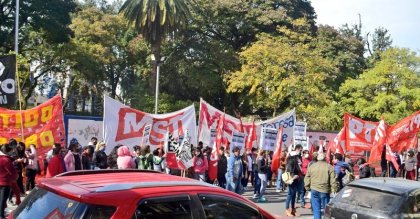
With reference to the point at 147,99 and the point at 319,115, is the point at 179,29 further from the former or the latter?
the point at 319,115

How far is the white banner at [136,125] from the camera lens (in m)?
14.5

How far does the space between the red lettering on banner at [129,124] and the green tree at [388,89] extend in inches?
1028

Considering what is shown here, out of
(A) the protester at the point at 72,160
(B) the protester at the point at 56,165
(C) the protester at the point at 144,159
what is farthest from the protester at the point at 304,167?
(B) the protester at the point at 56,165

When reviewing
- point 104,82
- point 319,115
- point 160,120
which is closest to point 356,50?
point 319,115

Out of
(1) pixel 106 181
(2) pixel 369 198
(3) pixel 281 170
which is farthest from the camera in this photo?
(3) pixel 281 170

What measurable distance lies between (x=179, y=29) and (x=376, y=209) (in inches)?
1189

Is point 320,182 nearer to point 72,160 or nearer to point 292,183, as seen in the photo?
point 292,183

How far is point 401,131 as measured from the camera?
1716cm

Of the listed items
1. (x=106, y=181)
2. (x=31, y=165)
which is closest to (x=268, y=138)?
(x=31, y=165)

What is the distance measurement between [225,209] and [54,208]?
1.50 meters

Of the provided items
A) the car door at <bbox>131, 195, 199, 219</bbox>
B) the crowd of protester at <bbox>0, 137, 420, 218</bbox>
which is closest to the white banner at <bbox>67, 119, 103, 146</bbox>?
the crowd of protester at <bbox>0, 137, 420, 218</bbox>

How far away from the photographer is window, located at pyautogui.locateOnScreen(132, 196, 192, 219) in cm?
419

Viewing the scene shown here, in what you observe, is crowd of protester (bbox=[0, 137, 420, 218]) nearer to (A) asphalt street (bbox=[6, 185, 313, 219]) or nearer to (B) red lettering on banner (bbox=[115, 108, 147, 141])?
(A) asphalt street (bbox=[6, 185, 313, 219])

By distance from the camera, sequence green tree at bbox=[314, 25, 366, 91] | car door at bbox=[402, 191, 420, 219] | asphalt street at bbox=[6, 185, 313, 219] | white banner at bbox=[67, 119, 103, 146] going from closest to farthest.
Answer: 1. car door at bbox=[402, 191, 420, 219]
2. asphalt street at bbox=[6, 185, 313, 219]
3. white banner at bbox=[67, 119, 103, 146]
4. green tree at bbox=[314, 25, 366, 91]
